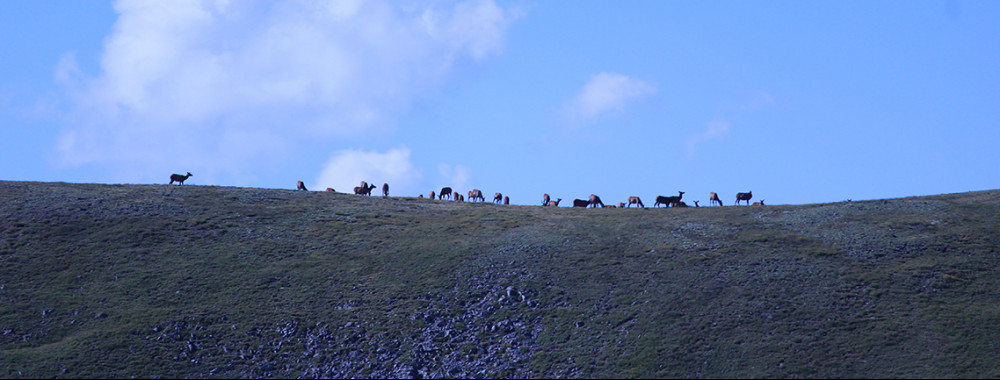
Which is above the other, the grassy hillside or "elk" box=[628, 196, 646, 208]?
"elk" box=[628, 196, 646, 208]

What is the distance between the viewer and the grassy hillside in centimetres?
4106

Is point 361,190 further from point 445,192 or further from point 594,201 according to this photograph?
point 594,201

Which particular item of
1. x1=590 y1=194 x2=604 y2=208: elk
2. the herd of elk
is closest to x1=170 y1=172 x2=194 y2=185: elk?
the herd of elk

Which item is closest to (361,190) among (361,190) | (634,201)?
(361,190)

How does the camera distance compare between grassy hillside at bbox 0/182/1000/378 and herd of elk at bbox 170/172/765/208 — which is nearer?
grassy hillside at bbox 0/182/1000/378

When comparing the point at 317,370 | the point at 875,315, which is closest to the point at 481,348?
the point at 317,370

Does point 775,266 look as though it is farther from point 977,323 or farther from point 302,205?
point 302,205

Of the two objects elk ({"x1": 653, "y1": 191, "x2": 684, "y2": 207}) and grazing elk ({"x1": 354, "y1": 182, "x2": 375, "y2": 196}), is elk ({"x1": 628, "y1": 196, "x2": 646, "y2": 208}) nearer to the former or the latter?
elk ({"x1": 653, "y1": 191, "x2": 684, "y2": 207})

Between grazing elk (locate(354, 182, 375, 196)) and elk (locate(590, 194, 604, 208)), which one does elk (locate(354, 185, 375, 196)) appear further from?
elk (locate(590, 194, 604, 208))

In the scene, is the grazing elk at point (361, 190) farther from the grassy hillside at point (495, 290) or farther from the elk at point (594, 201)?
the elk at point (594, 201)

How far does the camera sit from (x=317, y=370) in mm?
41438

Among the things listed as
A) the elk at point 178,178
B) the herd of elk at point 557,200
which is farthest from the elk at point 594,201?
the elk at point 178,178

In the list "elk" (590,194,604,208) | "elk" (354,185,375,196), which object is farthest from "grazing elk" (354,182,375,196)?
"elk" (590,194,604,208)

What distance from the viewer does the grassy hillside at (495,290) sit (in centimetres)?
4106
